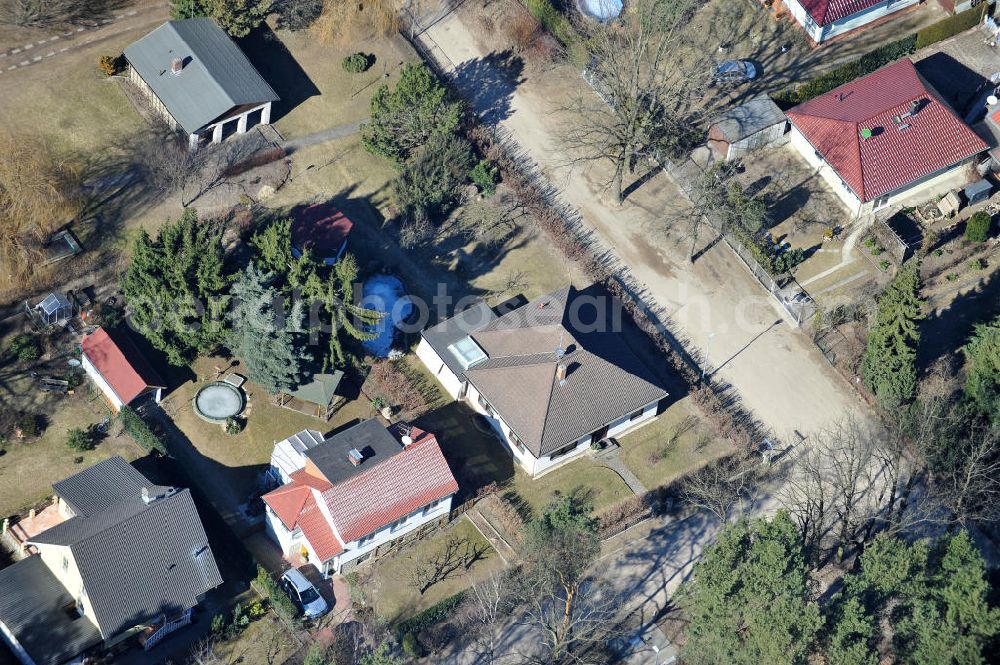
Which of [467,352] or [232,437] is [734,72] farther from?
[232,437]

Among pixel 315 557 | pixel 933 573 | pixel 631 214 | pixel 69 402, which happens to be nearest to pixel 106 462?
pixel 69 402

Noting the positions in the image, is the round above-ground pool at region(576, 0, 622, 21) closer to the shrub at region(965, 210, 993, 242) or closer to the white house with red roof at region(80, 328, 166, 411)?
the shrub at region(965, 210, 993, 242)

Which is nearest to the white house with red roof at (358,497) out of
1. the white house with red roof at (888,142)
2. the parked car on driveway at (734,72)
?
the white house with red roof at (888,142)

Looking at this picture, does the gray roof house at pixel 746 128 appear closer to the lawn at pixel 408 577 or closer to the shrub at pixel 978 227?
the shrub at pixel 978 227

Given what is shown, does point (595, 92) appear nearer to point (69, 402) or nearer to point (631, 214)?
point (631, 214)

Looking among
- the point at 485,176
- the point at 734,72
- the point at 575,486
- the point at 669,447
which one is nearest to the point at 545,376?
the point at 575,486
